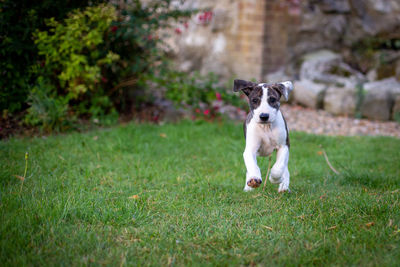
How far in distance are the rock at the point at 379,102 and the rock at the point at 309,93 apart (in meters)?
1.04

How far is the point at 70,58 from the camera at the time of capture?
6.41 meters

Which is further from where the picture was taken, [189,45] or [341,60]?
[189,45]

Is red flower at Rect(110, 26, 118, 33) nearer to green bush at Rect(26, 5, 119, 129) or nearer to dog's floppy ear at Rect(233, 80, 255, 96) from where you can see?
green bush at Rect(26, 5, 119, 129)

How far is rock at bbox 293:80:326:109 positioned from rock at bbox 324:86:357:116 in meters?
0.17

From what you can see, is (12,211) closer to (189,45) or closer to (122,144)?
(122,144)

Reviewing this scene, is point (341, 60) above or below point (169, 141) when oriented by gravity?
above

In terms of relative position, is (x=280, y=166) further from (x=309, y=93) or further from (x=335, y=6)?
(x=335, y=6)

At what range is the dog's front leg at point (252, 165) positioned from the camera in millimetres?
3348

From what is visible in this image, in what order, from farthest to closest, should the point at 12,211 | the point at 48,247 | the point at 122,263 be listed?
1. the point at 12,211
2. the point at 48,247
3. the point at 122,263

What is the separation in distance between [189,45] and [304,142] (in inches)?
269

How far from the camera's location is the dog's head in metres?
3.34

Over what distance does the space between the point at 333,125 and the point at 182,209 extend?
562 cm

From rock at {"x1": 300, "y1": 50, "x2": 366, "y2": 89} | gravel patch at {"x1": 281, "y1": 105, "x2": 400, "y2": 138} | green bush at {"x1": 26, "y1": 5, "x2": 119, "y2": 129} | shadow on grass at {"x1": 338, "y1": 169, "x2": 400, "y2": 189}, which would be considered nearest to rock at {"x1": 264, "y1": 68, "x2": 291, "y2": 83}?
rock at {"x1": 300, "y1": 50, "x2": 366, "y2": 89}

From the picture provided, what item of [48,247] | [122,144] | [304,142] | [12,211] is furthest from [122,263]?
[304,142]
